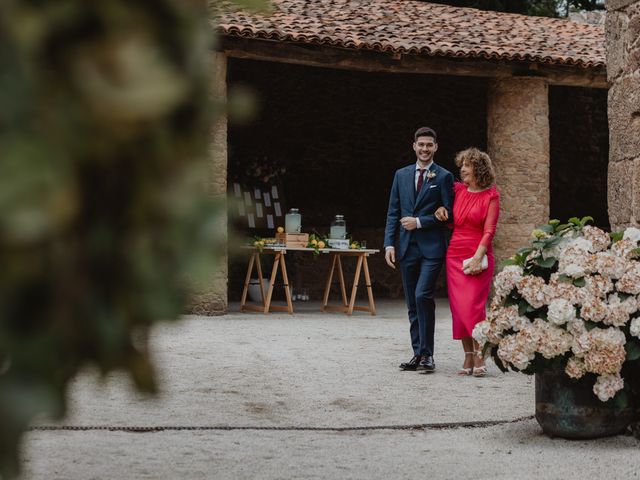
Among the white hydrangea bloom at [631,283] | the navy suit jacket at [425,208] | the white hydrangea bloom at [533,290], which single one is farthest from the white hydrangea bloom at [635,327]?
the navy suit jacket at [425,208]

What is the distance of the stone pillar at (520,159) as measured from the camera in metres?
12.2

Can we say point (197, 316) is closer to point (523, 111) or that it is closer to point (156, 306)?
point (523, 111)

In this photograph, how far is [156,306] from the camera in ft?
2.91

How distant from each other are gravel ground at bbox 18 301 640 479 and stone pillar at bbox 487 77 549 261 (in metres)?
4.61

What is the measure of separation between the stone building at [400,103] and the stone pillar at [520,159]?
0.6 inches

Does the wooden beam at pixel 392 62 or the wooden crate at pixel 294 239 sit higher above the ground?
the wooden beam at pixel 392 62

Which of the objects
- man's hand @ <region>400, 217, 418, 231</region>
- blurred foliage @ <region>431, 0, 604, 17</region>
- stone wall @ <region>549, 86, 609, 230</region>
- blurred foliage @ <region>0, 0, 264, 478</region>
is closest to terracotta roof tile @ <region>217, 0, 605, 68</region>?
stone wall @ <region>549, 86, 609, 230</region>

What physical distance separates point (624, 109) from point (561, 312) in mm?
2148

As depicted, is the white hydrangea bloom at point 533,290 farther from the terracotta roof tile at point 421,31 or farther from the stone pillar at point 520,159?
the stone pillar at point 520,159

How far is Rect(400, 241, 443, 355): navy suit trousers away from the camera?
6.66 metres

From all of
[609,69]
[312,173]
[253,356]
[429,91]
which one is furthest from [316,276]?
[609,69]

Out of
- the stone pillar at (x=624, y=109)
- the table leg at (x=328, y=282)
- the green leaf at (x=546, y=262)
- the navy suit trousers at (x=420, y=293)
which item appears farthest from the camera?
the table leg at (x=328, y=282)

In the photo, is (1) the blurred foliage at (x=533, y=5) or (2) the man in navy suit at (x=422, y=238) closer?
(2) the man in navy suit at (x=422, y=238)

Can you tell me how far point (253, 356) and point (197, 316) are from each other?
131 inches
